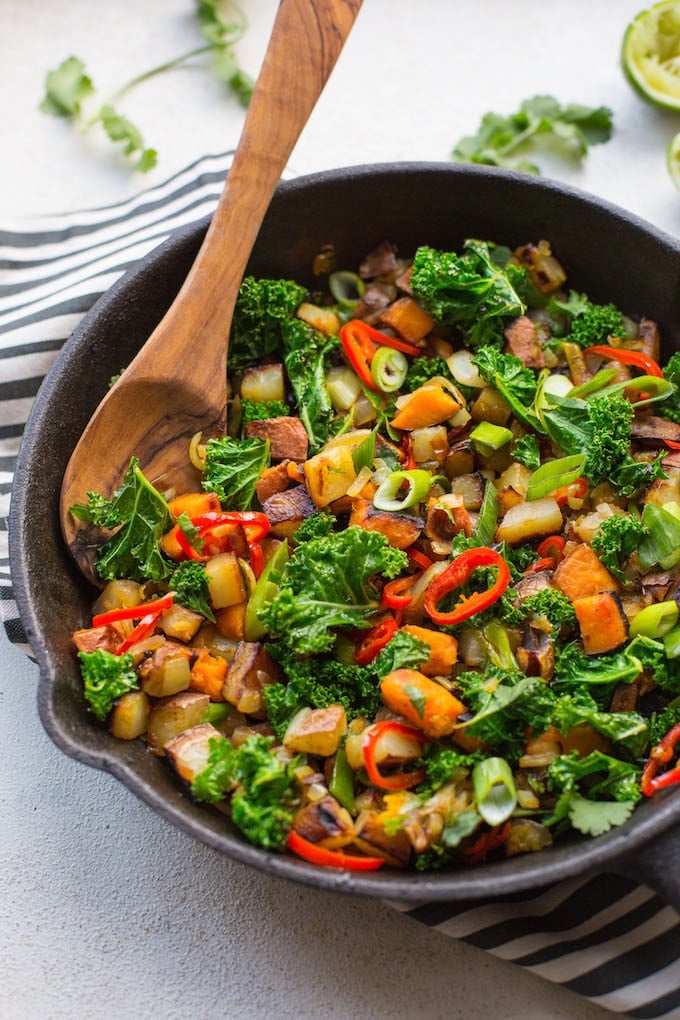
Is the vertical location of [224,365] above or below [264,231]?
below

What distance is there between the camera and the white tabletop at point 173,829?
345cm

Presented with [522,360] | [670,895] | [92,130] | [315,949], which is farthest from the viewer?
[92,130]

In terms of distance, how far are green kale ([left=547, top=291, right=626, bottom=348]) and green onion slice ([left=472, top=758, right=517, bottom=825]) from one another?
1665 millimetres

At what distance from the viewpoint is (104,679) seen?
10.2ft

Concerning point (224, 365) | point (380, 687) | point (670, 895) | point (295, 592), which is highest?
point (224, 365)

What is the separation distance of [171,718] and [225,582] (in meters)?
0.46

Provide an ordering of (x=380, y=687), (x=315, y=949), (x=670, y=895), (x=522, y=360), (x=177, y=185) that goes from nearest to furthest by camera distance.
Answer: (x=670, y=895) < (x=380, y=687) < (x=315, y=949) < (x=522, y=360) < (x=177, y=185)

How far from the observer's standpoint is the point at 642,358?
3.72 metres

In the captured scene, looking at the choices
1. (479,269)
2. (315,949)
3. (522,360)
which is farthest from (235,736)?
(479,269)

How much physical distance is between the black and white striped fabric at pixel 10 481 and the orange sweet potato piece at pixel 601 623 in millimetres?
800

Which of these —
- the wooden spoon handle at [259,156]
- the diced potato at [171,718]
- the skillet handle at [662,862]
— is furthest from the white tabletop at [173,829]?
the wooden spoon handle at [259,156]

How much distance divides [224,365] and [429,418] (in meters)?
0.74

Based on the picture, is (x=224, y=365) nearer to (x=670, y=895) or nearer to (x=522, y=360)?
(x=522, y=360)

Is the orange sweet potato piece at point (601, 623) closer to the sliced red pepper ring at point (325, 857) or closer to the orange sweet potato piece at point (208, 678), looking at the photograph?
the sliced red pepper ring at point (325, 857)
